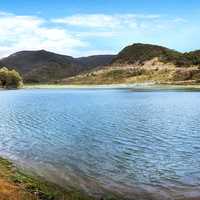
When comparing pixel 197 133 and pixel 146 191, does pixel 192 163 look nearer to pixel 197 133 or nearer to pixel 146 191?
pixel 146 191

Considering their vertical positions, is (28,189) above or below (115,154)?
above

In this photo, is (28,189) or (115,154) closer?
(28,189)

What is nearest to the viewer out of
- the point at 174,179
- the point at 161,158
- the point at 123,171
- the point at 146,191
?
the point at 146,191

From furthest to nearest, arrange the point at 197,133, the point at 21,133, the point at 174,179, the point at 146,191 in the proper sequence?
the point at 21,133 < the point at 197,133 < the point at 174,179 < the point at 146,191

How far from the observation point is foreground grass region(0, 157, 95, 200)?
22891 millimetres

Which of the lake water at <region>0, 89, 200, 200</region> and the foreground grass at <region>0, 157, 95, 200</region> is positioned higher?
the foreground grass at <region>0, 157, 95, 200</region>

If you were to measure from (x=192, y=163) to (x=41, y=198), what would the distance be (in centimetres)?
1522

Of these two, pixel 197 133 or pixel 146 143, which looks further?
pixel 197 133

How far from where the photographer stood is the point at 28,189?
24844 mm

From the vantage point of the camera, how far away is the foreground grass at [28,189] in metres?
22.9

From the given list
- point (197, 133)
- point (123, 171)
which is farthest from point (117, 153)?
point (197, 133)

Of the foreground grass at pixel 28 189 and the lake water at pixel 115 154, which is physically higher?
the foreground grass at pixel 28 189

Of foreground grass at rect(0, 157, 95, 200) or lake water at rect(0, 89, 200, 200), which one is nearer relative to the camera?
foreground grass at rect(0, 157, 95, 200)

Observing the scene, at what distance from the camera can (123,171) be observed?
31.9 m
